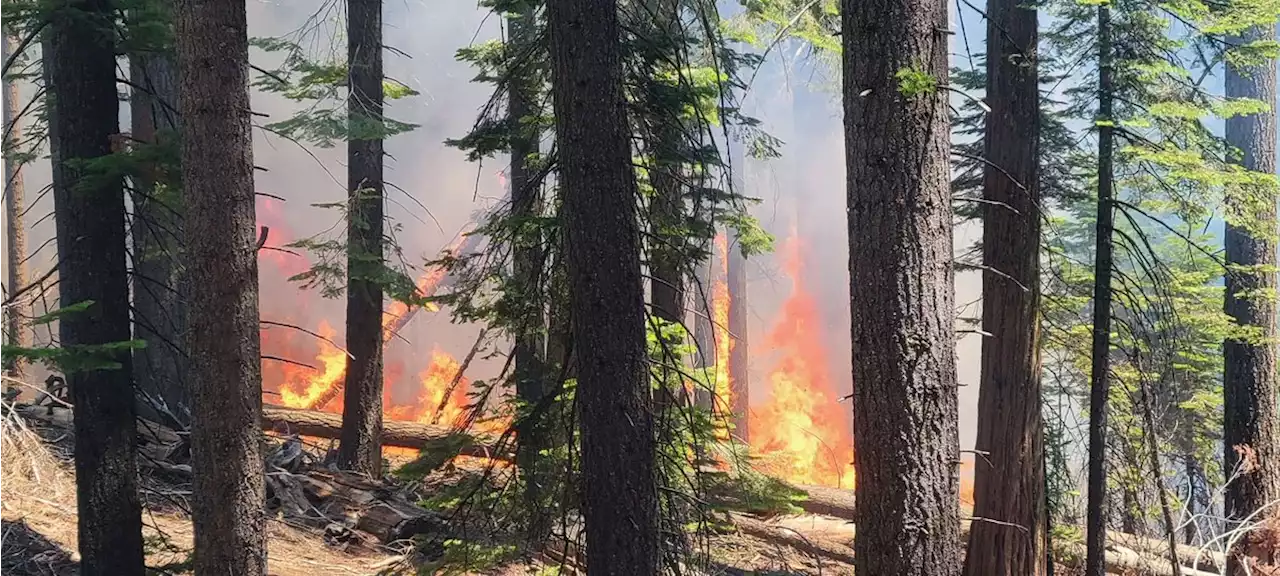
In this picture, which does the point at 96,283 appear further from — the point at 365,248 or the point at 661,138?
the point at 365,248

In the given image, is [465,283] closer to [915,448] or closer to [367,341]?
[915,448]

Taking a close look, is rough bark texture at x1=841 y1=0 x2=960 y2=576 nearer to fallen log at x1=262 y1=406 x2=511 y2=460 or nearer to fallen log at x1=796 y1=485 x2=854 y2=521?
fallen log at x1=796 y1=485 x2=854 y2=521

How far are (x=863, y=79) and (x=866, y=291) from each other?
96 cm

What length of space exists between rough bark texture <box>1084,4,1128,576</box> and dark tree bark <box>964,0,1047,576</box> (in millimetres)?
1083

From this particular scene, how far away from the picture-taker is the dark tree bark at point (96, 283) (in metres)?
5.12

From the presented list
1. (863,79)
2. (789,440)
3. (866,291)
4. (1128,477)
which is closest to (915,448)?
(866,291)

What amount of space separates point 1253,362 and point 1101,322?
11.9 ft

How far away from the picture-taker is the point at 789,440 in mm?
22625

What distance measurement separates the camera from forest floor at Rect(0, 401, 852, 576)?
6.16m

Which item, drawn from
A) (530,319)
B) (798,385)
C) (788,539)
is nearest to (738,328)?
(798,385)

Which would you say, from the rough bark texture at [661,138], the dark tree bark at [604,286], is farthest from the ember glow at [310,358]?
the dark tree bark at [604,286]

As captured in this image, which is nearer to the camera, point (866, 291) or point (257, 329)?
point (866, 291)

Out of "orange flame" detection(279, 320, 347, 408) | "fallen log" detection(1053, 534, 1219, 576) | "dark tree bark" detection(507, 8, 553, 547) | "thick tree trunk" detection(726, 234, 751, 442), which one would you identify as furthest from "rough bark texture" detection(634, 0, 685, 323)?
"thick tree trunk" detection(726, 234, 751, 442)

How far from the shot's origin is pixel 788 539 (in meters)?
9.40
